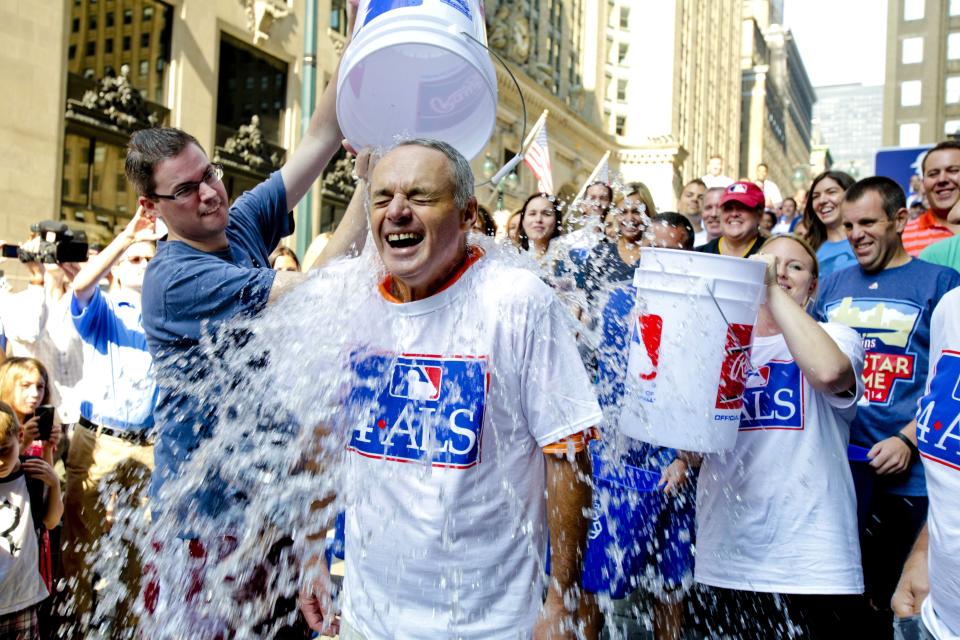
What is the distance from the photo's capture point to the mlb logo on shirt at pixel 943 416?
2465 millimetres

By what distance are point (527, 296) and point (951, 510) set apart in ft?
4.71

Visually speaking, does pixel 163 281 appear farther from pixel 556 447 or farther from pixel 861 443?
pixel 861 443

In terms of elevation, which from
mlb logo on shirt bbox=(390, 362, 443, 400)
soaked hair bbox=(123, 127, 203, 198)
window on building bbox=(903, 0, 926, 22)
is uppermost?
window on building bbox=(903, 0, 926, 22)

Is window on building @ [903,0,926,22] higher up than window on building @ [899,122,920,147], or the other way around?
window on building @ [903,0,926,22]

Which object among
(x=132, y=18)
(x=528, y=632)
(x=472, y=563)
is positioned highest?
(x=132, y=18)

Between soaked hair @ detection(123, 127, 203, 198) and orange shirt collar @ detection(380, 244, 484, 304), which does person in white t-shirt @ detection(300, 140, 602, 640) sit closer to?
orange shirt collar @ detection(380, 244, 484, 304)

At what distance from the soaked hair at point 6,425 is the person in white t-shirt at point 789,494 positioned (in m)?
3.33

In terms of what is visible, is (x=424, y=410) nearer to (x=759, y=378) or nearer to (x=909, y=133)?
(x=759, y=378)

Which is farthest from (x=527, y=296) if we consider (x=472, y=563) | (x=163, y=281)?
(x=163, y=281)

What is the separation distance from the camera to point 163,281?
280 cm

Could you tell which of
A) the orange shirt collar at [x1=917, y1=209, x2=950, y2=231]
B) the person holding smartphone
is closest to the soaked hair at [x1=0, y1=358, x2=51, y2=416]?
the person holding smartphone

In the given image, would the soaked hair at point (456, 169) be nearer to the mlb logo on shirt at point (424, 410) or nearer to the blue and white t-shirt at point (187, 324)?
the mlb logo on shirt at point (424, 410)

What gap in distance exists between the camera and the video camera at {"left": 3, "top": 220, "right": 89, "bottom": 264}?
5613mm

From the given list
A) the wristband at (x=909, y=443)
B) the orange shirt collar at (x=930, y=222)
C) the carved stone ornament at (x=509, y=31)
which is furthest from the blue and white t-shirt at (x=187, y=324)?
the carved stone ornament at (x=509, y=31)
